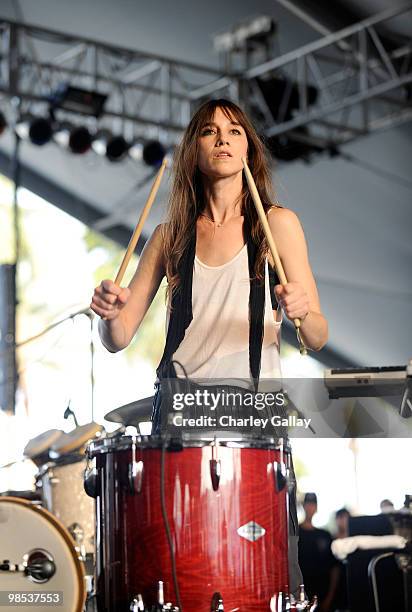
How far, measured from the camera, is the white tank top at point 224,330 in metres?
2.56

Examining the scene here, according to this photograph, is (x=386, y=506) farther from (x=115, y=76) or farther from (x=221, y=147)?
(x=115, y=76)

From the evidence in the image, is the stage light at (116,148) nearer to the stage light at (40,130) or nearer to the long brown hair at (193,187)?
the stage light at (40,130)

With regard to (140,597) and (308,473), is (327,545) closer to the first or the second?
(308,473)

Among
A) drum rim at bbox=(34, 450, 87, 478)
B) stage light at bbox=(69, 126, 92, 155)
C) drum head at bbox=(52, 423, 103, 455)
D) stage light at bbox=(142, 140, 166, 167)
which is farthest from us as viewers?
stage light at bbox=(142, 140, 166, 167)

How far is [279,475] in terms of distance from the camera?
2.62 m

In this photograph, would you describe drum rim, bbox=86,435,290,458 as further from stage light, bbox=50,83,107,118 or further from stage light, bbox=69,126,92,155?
stage light, bbox=69,126,92,155

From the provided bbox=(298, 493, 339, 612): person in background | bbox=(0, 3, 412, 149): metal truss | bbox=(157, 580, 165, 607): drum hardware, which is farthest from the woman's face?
bbox=(0, 3, 412, 149): metal truss

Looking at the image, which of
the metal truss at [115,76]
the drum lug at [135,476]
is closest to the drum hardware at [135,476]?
the drum lug at [135,476]

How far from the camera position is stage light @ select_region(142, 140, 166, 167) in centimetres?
973

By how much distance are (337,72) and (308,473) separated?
7459 millimetres

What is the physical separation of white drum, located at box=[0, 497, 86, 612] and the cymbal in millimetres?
355

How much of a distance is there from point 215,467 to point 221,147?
2.65ft

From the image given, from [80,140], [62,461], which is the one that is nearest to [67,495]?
[62,461]

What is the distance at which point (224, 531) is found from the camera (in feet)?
8.25
